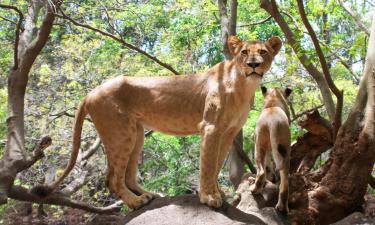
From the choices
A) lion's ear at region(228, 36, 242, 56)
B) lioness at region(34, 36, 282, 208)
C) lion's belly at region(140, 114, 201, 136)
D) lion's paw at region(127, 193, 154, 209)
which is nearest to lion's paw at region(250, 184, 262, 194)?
lioness at region(34, 36, 282, 208)

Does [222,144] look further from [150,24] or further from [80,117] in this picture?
[150,24]

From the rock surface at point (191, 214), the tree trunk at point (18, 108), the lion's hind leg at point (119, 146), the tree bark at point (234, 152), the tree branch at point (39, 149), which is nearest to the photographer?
the rock surface at point (191, 214)

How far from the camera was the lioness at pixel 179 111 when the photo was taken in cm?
496

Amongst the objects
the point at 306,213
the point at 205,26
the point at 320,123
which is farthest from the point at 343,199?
the point at 205,26

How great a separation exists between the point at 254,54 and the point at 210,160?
1.16 m

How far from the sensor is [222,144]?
534 cm

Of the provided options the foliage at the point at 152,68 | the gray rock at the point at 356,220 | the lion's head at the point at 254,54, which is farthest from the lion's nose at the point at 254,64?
the foliage at the point at 152,68

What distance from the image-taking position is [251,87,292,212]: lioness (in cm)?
554

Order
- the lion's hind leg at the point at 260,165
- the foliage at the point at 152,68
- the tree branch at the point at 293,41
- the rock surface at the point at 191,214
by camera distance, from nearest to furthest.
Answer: the rock surface at the point at 191,214 → the lion's hind leg at the point at 260,165 → the tree branch at the point at 293,41 → the foliage at the point at 152,68

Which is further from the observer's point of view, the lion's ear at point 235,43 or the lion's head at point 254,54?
the lion's ear at point 235,43

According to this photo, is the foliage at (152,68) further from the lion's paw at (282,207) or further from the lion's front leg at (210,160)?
the lion's front leg at (210,160)

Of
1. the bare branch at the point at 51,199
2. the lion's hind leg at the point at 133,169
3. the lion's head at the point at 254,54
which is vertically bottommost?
the bare branch at the point at 51,199

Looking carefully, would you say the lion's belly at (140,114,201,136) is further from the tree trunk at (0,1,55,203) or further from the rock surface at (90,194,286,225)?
the tree trunk at (0,1,55,203)

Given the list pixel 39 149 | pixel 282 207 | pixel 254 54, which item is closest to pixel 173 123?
pixel 254 54
